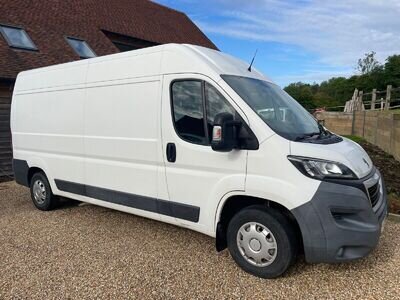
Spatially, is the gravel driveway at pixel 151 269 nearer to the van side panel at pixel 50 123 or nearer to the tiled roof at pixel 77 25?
the van side panel at pixel 50 123

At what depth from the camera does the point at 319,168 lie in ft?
11.1

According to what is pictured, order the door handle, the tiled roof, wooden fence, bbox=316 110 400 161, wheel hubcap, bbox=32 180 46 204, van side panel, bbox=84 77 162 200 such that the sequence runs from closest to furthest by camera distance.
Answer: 1. the door handle
2. van side panel, bbox=84 77 162 200
3. wheel hubcap, bbox=32 180 46 204
4. wooden fence, bbox=316 110 400 161
5. the tiled roof

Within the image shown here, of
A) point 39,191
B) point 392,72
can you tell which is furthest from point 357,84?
point 39,191

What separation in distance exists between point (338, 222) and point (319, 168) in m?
0.53

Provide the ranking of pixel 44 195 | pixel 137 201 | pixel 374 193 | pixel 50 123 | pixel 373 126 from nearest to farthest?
pixel 374 193
pixel 137 201
pixel 50 123
pixel 44 195
pixel 373 126

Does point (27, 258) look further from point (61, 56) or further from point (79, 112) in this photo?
point (61, 56)

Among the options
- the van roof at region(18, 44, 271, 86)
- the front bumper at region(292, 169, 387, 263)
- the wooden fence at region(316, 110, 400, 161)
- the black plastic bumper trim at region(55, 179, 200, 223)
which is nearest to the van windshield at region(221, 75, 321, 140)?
the van roof at region(18, 44, 271, 86)

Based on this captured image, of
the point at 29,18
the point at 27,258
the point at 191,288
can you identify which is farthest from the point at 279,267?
the point at 29,18

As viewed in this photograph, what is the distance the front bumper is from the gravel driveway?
1.32 ft

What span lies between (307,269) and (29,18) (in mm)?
14195

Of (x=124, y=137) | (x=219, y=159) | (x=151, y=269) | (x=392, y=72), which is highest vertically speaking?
(x=392, y=72)

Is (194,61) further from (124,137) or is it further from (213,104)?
(124,137)

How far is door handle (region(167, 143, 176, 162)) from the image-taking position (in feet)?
13.8

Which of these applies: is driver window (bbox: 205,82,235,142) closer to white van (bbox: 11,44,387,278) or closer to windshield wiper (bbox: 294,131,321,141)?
white van (bbox: 11,44,387,278)
